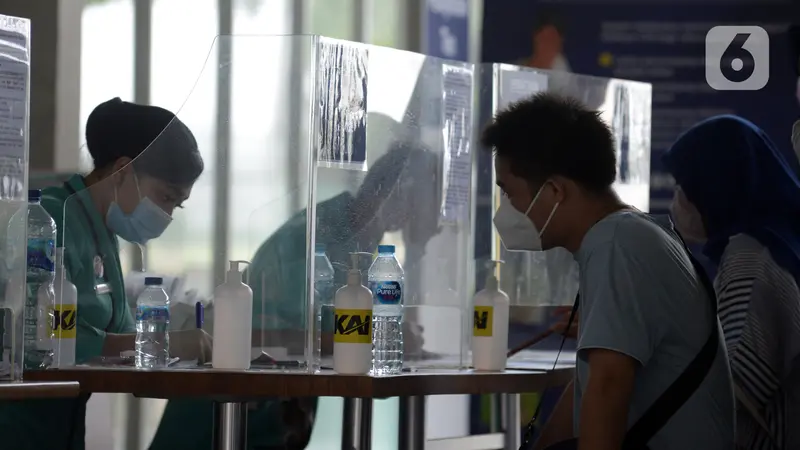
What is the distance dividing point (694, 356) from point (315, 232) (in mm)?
910

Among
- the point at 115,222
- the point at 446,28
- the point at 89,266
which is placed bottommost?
the point at 89,266

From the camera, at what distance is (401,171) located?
2844 mm

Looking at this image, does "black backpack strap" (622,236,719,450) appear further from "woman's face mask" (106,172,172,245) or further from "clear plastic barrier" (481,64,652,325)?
"clear plastic barrier" (481,64,652,325)

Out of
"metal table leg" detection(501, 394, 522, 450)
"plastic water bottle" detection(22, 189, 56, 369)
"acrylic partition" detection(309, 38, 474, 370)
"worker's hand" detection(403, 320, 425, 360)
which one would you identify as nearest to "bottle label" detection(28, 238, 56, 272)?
"plastic water bottle" detection(22, 189, 56, 369)

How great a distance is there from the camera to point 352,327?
239 centimetres

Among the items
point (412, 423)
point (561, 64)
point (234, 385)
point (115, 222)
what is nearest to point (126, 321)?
point (115, 222)

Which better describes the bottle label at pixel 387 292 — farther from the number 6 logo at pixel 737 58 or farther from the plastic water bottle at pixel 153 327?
the number 6 logo at pixel 737 58

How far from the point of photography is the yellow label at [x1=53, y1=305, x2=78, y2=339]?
96.4 inches

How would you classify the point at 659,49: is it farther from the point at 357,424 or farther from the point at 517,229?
the point at 517,229

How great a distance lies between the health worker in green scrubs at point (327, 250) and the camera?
2500mm

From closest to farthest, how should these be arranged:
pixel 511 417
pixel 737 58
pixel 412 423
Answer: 1. pixel 412 423
2. pixel 511 417
3. pixel 737 58

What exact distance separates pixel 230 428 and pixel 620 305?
0.94 meters

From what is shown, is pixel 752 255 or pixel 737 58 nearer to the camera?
pixel 752 255

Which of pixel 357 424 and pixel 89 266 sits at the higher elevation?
pixel 89 266
